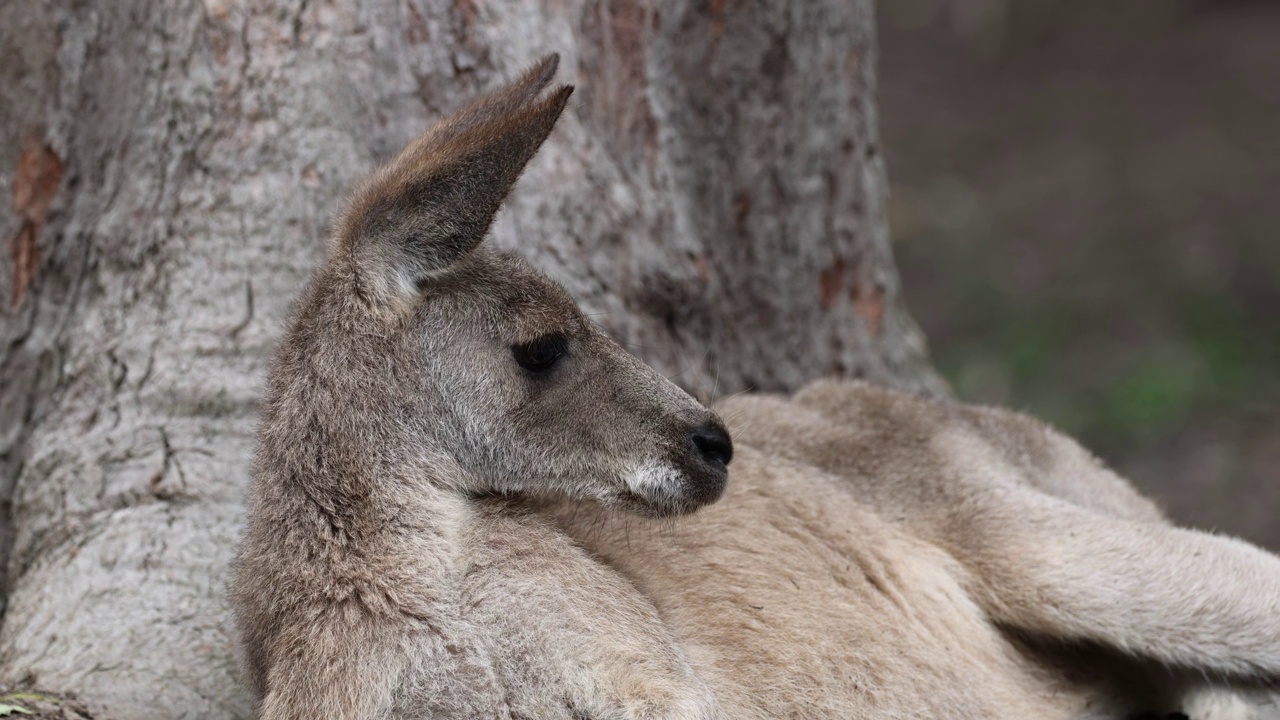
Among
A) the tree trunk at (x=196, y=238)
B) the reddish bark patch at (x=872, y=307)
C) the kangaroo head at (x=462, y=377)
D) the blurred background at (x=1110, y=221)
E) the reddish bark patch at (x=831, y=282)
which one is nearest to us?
the kangaroo head at (x=462, y=377)

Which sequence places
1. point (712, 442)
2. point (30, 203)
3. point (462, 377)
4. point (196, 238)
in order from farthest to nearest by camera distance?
point (30, 203)
point (196, 238)
point (712, 442)
point (462, 377)

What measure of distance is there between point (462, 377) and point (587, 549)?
0.62 m

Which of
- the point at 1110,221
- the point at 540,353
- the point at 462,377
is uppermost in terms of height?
the point at 1110,221

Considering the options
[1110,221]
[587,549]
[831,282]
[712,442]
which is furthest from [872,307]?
[1110,221]

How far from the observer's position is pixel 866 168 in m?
7.02

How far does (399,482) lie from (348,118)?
219 cm

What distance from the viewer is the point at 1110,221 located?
14.4m

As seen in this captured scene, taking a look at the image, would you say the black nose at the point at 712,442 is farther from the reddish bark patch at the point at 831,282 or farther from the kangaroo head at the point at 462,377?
the reddish bark patch at the point at 831,282

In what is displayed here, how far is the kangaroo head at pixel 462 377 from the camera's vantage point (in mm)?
3764

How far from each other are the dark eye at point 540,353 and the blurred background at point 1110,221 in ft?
20.9

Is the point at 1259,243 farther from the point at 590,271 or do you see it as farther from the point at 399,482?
the point at 399,482

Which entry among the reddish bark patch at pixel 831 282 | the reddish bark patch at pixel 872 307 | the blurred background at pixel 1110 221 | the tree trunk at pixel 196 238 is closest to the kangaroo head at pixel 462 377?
the tree trunk at pixel 196 238

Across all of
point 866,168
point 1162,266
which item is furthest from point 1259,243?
point 866,168

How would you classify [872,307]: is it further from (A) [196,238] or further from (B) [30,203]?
(B) [30,203]
